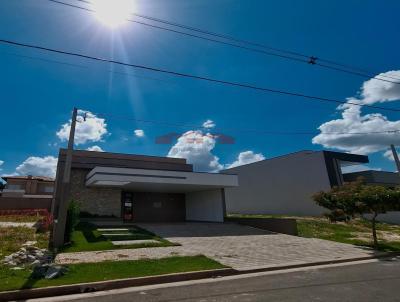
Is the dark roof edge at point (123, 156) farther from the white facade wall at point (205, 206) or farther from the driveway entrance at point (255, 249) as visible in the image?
the driveway entrance at point (255, 249)

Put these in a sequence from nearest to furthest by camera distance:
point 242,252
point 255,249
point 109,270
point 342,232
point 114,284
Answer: point 114,284 < point 109,270 < point 242,252 < point 255,249 < point 342,232

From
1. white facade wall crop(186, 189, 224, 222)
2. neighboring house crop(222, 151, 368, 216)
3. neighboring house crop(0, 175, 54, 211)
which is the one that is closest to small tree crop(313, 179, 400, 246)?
white facade wall crop(186, 189, 224, 222)

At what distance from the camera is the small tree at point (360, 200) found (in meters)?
14.2

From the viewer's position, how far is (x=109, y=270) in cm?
889

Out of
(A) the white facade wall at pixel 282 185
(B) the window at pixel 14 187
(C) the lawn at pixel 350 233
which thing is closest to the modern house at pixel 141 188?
(C) the lawn at pixel 350 233

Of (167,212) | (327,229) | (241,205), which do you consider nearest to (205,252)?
(327,229)

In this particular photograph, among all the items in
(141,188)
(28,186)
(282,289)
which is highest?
(28,186)

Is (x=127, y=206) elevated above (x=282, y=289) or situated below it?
above

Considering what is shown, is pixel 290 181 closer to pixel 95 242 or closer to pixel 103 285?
pixel 95 242

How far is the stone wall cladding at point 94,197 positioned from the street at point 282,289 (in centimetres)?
1797

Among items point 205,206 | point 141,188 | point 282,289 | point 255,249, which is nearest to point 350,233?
point 255,249

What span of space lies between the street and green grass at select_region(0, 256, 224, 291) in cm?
94

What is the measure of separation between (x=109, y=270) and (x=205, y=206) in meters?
19.3

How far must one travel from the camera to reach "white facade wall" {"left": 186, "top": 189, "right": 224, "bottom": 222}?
26359 millimetres
